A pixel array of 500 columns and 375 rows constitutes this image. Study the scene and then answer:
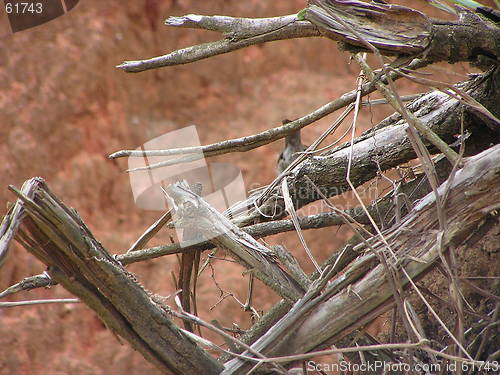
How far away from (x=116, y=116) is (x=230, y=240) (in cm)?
308

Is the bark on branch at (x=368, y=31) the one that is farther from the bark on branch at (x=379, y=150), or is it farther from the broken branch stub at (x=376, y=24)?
the bark on branch at (x=379, y=150)

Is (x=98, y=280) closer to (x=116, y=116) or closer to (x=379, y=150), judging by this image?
(x=379, y=150)

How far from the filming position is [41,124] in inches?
149

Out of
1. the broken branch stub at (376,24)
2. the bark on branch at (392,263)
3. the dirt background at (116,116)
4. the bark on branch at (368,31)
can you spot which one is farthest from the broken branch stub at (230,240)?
the dirt background at (116,116)

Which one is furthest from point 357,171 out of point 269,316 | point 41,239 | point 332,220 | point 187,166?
point 41,239

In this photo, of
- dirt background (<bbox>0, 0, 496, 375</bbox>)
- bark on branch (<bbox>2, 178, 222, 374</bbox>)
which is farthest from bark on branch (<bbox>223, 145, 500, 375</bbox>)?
dirt background (<bbox>0, 0, 496, 375</bbox>)

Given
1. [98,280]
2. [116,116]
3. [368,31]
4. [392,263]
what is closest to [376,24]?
[368,31]

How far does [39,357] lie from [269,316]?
2716 mm

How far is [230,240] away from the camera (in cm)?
110

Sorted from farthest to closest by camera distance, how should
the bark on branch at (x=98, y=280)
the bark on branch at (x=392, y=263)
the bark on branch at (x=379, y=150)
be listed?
the bark on branch at (x=379, y=150) < the bark on branch at (x=392, y=263) < the bark on branch at (x=98, y=280)

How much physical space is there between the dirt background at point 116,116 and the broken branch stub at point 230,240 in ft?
8.10

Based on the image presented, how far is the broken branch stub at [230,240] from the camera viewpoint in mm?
1082

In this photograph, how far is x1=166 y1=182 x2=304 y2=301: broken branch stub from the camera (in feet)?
3.55

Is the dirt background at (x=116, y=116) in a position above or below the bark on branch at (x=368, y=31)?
below
